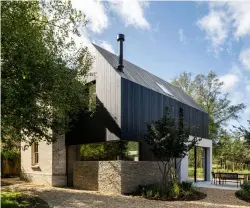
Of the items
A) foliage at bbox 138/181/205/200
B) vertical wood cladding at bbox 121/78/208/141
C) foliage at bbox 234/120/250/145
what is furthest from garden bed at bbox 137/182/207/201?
foliage at bbox 234/120/250/145

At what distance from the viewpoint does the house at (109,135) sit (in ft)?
46.0

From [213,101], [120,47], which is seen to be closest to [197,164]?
[120,47]

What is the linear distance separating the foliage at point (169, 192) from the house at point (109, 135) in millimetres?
975

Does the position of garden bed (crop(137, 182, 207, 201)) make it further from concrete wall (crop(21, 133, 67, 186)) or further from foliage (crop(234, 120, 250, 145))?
concrete wall (crop(21, 133, 67, 186))

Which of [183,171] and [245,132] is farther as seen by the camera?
[183,171]

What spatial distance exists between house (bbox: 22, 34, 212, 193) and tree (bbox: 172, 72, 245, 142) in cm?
1820

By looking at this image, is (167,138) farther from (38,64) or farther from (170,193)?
Answer: (38,64)

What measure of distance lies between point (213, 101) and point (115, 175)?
25.1 metres

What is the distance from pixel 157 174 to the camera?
15.3 meters

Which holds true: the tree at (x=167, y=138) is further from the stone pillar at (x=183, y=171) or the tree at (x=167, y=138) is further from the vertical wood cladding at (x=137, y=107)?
the stone pillar at (x=183, y=171)

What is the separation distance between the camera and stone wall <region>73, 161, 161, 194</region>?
44.2 feet

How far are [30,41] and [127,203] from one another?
6.84 meters

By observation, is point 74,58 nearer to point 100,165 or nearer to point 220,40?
point 100,165

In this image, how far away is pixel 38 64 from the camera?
1003 centimetres
